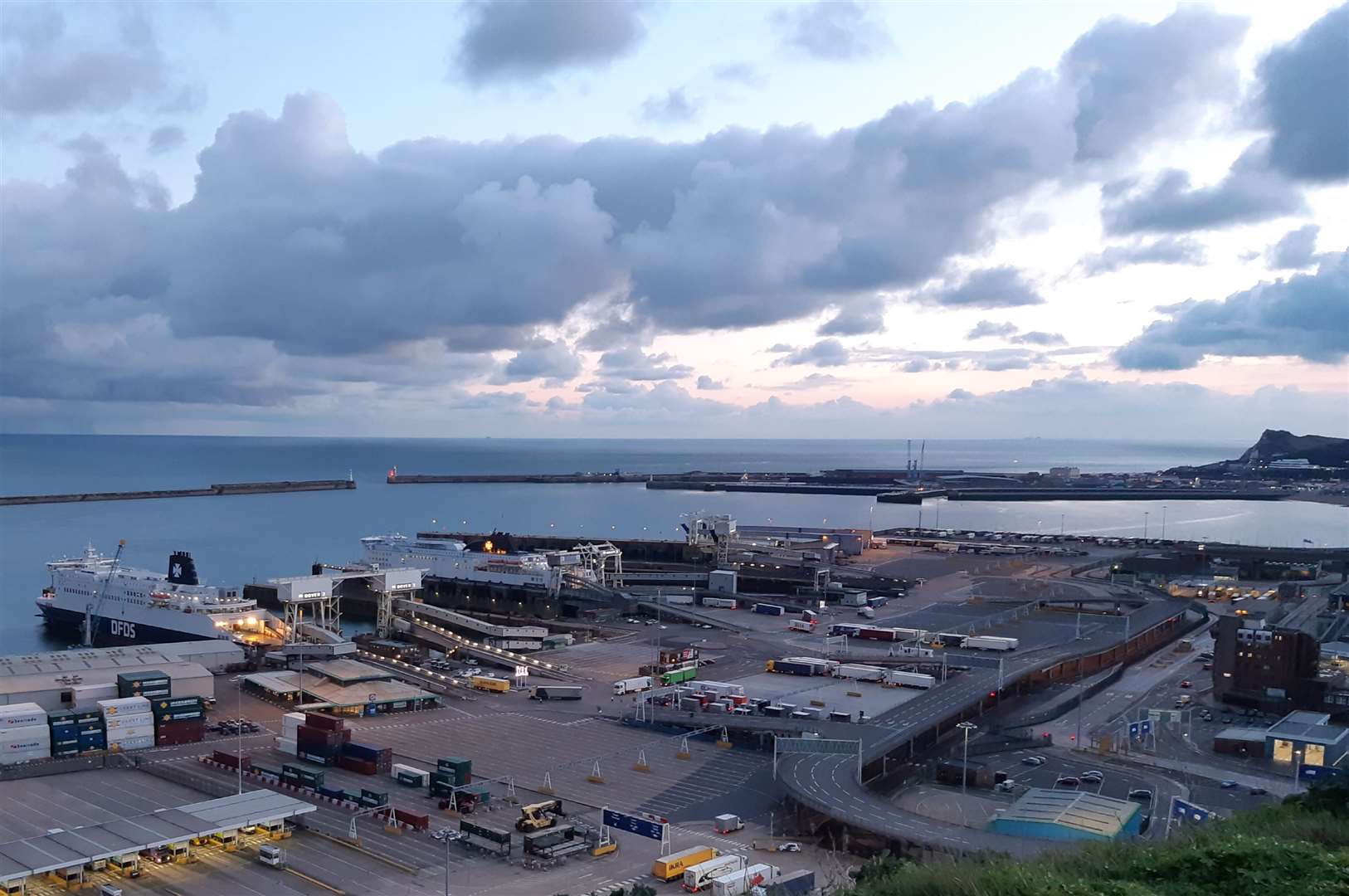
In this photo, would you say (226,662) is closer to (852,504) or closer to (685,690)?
(685,690)

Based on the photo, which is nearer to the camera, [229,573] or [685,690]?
[685,690]

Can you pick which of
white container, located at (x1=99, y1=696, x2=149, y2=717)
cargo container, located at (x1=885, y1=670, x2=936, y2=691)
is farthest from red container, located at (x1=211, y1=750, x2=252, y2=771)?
cargo container, located at (x1=885, y1=670, x2=936, y2=691)

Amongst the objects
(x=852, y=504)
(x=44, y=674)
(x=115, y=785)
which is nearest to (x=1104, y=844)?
(x=115, y=785)

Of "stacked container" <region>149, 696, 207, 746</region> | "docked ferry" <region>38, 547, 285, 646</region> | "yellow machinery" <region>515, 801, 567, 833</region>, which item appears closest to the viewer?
"yellow machinery" <region>515, 801, 567, 833</region>

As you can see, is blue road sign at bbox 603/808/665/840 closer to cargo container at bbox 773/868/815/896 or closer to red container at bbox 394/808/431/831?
cargo container at bbox 773/868/815/896

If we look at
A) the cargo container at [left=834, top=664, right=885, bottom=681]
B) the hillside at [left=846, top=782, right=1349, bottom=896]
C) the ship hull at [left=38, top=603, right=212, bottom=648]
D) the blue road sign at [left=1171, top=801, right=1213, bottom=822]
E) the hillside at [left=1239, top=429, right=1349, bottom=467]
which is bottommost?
the ship hull at [left=38, top=603, right=212, bottom=648]

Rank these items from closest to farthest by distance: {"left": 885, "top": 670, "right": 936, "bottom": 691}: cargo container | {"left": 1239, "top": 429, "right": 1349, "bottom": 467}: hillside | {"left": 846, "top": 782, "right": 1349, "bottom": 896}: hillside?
1. {"left": 846, "top": 782, "right": 1349, "bottom": 896}: hillside
2. {"left": 885, "top": 670, "right": 936, "bottom": 691}: cargo container
3. {"left": 1239, "top": 429, "right": 1349, "bottom": 467}: hillside
